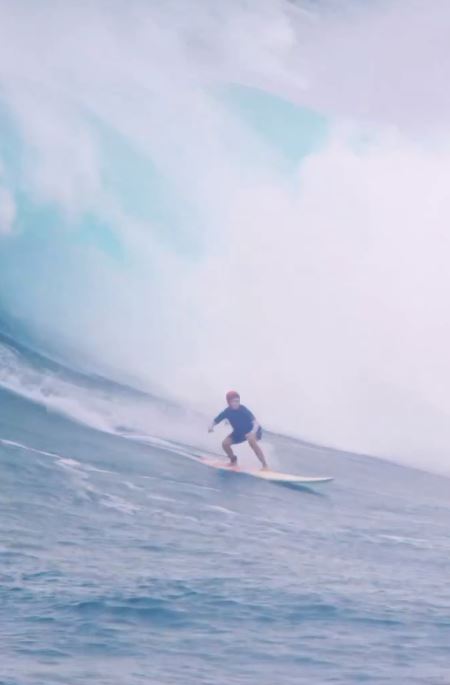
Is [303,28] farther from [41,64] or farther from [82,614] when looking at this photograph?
[82,614]

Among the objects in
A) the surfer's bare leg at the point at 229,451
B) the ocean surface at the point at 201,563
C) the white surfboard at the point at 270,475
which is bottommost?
the ocean surface at the point at 201,563

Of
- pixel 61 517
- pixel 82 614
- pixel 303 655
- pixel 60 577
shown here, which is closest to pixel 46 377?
pixel 61 517

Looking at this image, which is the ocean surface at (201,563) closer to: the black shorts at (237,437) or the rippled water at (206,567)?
the rippled water at (206,567)

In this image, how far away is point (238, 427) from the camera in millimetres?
4254

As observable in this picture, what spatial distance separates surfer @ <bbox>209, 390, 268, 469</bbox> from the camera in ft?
13.7

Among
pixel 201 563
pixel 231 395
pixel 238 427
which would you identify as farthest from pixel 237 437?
pixel 201 563

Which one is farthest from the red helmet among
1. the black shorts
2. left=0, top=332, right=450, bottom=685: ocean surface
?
left=0, top=332, right=450, bottom=685: ocean surface

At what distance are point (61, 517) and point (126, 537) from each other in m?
0.25

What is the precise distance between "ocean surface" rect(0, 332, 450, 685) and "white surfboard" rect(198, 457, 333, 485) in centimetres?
4

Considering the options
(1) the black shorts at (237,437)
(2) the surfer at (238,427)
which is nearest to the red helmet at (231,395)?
(2) the surfer at (238,427)

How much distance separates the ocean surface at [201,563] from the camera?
244 cm

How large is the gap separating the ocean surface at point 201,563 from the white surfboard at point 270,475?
4 cm

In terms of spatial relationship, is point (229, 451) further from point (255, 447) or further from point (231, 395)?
point (231, 395)

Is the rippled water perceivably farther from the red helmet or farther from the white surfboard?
the red helmet
